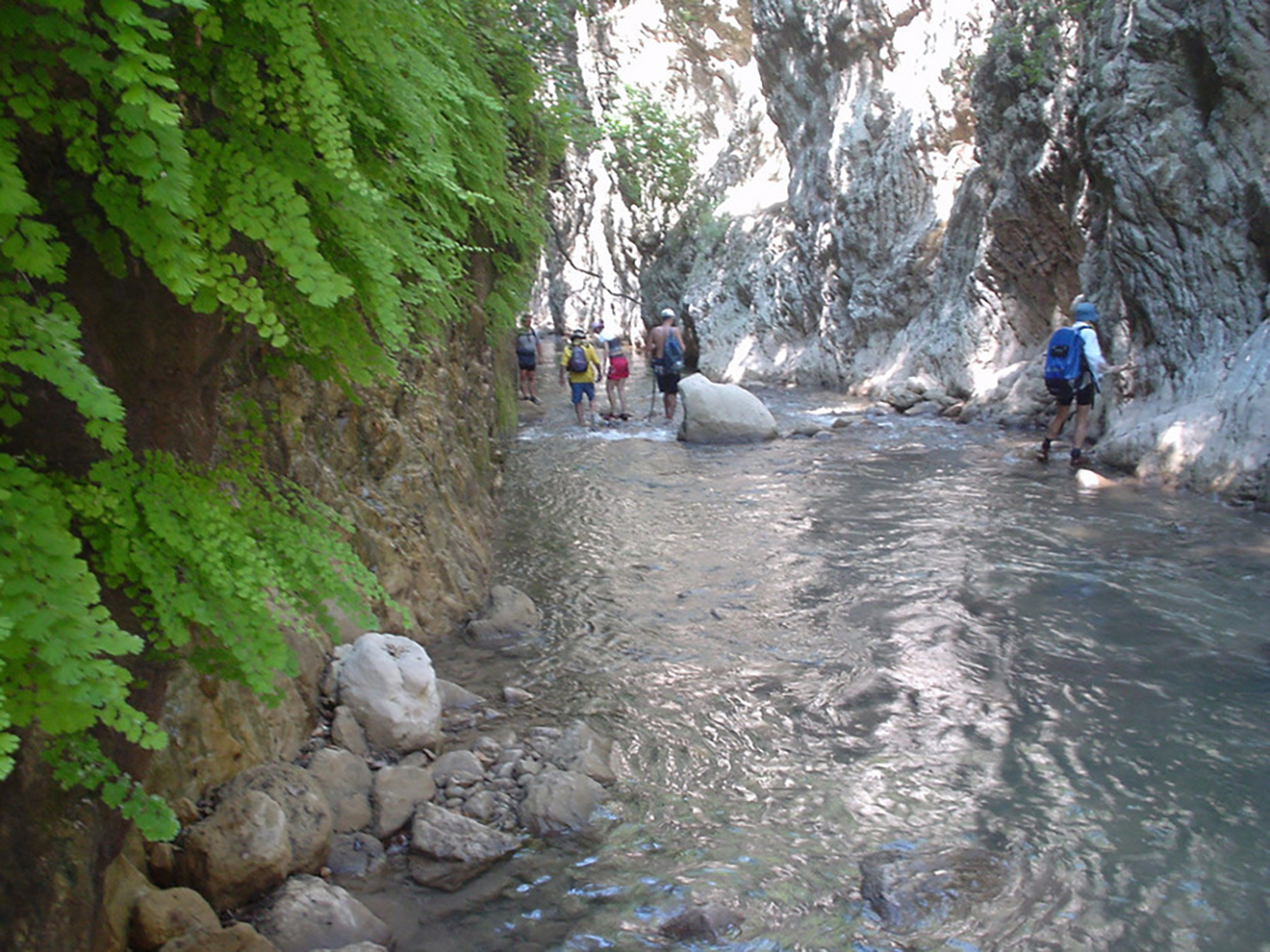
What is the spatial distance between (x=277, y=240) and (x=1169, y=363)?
1108 cm

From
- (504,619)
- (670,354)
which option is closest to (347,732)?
(504,619)

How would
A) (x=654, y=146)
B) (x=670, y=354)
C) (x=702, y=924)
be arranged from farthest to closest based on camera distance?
(x=654, y=146) < (x=670, y=354) < (x=702, y=924)

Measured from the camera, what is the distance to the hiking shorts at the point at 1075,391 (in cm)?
1107

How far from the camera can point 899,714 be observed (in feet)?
15.9

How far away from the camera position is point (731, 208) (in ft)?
98.6

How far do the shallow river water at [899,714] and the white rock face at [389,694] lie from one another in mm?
621

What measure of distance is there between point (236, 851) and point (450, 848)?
32.4 inches

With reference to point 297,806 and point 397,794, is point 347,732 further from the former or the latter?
point 297,806

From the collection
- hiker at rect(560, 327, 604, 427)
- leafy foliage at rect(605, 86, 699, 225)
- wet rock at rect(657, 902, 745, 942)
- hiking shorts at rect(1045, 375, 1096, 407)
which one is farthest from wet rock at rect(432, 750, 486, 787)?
leafy foliage at rect(605, 86, 699, 225)

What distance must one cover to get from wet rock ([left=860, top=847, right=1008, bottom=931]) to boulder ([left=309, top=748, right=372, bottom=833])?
6.25ft

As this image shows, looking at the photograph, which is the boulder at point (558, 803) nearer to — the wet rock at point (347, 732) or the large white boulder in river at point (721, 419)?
the wet rock at point (347, 732)

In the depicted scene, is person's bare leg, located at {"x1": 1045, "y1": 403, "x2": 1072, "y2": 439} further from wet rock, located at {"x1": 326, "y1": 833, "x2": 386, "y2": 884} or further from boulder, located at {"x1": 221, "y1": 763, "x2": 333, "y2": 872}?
boulder, located at {"x1": 221, "y1": 763, "x2": 333, "y2": 872}

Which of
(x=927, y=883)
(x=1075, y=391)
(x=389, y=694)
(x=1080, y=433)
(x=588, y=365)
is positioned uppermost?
(x=588, y=365)

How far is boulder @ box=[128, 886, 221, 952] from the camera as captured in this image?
262 cm
